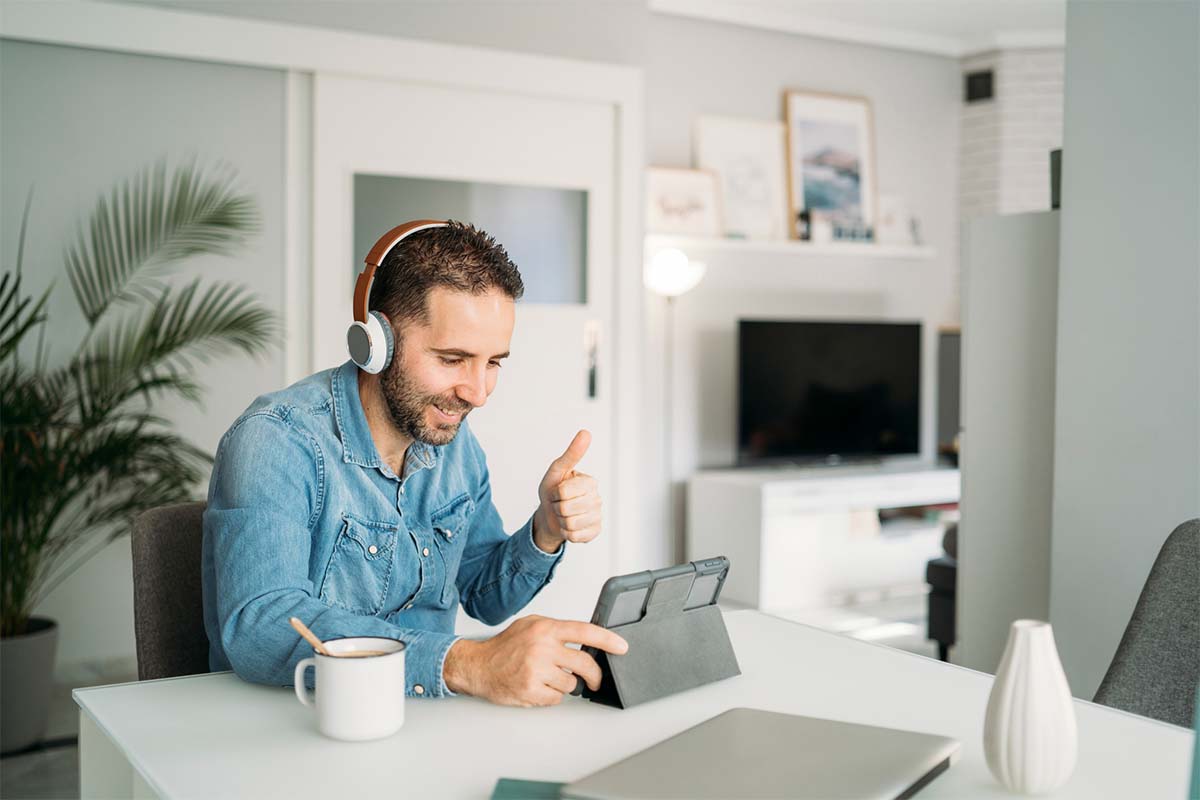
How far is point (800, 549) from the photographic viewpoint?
16.7 feet

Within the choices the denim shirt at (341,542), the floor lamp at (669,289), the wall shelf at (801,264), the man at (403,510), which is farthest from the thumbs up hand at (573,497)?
the wall shelf at (801,264)

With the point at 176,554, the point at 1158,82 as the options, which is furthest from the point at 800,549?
the point at 176,554

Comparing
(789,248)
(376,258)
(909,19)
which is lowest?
(376,258)

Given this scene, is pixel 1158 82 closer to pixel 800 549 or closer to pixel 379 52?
pixel 379 52

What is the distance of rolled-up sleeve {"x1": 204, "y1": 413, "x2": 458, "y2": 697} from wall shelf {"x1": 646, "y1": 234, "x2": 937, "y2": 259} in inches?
154

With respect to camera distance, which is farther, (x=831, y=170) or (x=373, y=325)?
(x=831, y=170)

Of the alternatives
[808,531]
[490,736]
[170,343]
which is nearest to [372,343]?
[490,736]

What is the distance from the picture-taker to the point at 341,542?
5.02 feet

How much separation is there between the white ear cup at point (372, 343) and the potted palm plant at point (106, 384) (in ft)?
6.42

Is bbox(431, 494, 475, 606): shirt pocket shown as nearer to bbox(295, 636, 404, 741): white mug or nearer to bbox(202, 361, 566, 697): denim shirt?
bbox(202, 361, 566, 697): denim shirt

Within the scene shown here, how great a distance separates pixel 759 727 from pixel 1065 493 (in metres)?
1.69

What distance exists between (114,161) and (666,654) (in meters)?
3.01

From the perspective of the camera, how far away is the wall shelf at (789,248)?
17.3 ft

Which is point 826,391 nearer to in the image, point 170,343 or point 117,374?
point 170,343
